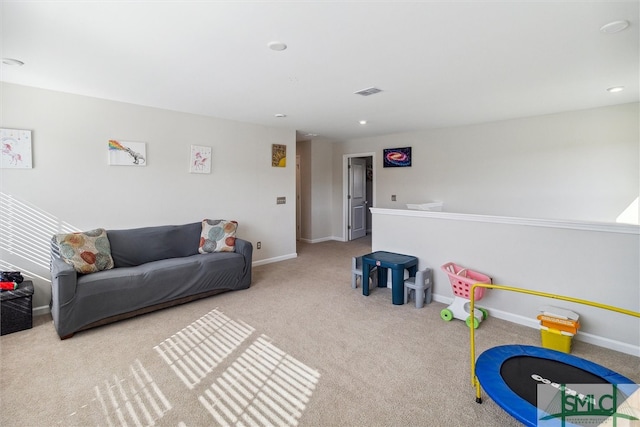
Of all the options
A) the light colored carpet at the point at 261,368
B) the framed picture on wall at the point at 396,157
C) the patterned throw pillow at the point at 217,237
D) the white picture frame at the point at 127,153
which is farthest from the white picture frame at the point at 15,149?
the framed picture on wall at the point at 396,157

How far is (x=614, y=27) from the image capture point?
2.08 m

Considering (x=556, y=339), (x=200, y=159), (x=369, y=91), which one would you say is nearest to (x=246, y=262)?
(x=200, y=159)

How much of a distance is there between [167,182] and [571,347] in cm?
488

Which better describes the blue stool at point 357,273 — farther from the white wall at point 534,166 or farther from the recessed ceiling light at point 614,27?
the recessed ceiling light at point 614,27

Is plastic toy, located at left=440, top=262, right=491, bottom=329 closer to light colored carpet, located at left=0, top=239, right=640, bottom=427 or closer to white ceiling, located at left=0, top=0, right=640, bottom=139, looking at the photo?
light colored carpet, located at left=0, top=239, right=640, bottom=427

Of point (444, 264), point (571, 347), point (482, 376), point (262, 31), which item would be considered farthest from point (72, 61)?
point (571, 347)

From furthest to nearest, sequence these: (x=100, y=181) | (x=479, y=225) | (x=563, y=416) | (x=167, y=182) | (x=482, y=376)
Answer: (x=167, y=182)
(x=100, y=181)
(x=479, y=225)
(x=482, y=376)
(x=563, y=416)

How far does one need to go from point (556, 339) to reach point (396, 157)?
176 inches

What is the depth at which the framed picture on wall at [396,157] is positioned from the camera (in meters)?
6.29

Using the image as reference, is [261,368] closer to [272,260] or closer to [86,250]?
[86,250]

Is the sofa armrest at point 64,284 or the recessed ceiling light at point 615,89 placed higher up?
the recessed ceiling light at point 615,89

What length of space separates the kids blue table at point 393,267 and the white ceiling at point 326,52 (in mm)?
1982

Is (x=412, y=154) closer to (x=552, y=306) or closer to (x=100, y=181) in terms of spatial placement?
(x=552, y=306)

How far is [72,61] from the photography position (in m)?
2.67
